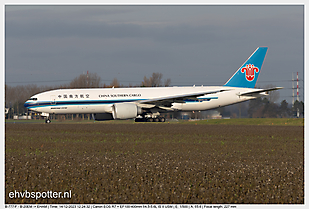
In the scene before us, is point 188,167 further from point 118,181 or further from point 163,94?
point 163,94

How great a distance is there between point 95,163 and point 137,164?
1.41 m

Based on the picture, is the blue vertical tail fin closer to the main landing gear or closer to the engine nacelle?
the main landing gear

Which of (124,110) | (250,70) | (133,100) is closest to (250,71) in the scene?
(250,70)

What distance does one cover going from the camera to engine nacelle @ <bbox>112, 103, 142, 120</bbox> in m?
37.5

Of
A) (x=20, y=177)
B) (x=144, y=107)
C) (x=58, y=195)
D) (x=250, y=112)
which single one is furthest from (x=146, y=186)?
(x=250, y=112)

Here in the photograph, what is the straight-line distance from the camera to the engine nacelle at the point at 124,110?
3747 cm

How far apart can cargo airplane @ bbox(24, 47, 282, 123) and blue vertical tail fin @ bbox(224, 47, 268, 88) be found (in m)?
1.34

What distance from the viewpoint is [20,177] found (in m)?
9.12

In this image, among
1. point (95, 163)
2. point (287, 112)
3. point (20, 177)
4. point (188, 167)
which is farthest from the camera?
point (287, 112)

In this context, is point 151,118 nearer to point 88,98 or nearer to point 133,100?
point 133,100

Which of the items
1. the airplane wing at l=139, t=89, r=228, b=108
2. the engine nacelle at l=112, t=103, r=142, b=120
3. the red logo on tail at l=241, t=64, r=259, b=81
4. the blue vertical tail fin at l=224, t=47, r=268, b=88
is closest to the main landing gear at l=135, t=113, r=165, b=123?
the airplane wing at l=139, t=89, r=228, b=108

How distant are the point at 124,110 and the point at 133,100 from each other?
289 cm

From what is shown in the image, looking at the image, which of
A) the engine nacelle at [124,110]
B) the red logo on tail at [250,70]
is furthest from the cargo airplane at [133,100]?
the red logo on tail at [250,70]

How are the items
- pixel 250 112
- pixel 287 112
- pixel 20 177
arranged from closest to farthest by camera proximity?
pixel 20 177 → pixel 250 112 → pixel 287 112
